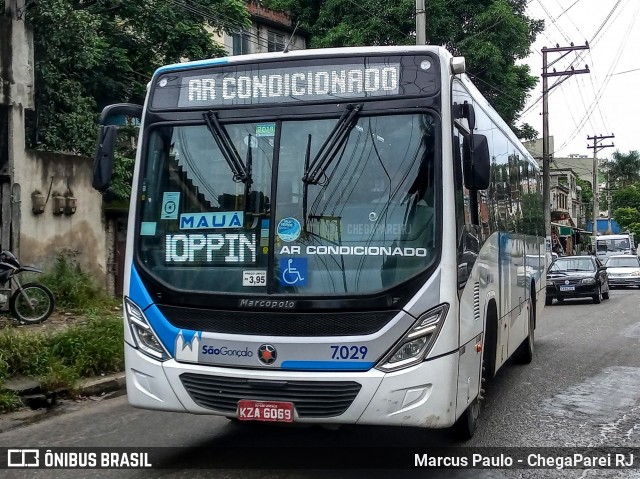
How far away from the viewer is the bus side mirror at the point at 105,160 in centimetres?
565

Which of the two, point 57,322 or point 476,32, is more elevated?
point 476,32

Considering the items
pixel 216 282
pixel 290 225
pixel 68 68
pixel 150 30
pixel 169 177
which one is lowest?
pixel 216 282

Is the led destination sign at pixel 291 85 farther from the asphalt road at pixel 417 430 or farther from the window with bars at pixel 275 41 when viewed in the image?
the window with bars at pixel 275 41

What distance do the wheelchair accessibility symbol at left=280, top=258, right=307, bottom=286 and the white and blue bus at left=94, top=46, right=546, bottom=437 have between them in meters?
0.01

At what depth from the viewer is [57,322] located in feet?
37.6

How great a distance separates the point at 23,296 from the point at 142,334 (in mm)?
6652

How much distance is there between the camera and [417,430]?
6.59 meters

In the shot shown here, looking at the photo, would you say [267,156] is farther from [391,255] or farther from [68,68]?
[68,68]

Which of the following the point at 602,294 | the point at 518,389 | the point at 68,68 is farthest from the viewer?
the point at 602,294

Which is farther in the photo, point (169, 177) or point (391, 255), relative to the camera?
point (169, 177)

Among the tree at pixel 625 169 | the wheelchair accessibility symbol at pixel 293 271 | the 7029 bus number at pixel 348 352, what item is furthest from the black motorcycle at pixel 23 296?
the tree at pixel 625 169

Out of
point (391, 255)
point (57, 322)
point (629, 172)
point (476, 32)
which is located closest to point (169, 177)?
point (391, 255)

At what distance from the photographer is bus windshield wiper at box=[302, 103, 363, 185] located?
5160 millimetres

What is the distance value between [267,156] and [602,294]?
19884 mm
